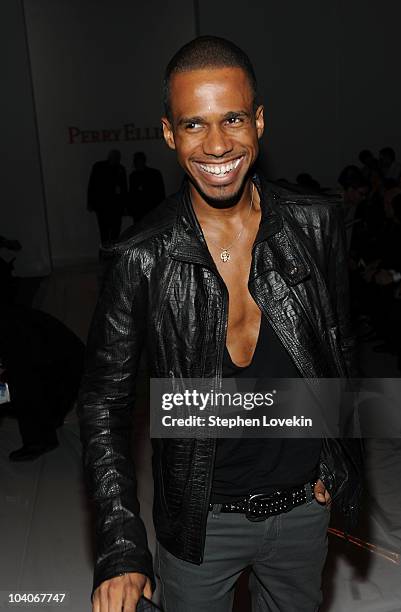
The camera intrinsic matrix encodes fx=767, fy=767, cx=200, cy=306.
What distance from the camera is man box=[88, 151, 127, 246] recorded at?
1080 centimetres

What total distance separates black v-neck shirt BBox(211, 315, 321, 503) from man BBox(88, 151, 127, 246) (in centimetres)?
911

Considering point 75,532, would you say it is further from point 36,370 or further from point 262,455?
point 262,455

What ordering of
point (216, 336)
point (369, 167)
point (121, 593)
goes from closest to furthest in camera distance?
point (121, 593), point (216, 336), point (369, 167)

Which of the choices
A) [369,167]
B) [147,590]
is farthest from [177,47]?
[147,590]

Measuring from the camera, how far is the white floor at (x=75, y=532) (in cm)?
327

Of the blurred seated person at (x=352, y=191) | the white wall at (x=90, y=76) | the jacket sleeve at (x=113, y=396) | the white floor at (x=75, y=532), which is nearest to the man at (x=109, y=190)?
the white wall at (x=90, y=76)

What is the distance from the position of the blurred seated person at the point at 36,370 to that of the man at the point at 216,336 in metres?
2.91

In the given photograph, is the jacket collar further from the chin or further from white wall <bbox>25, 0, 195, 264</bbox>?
white wall <bbox>25, 0, 195, 264</bbox>

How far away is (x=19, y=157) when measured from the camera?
10.8 meters

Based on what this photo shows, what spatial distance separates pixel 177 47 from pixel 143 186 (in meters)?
2.16

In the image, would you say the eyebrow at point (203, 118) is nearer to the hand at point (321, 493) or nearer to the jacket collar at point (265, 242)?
the jacket collar at point (265, 242)

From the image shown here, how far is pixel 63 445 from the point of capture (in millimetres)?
4910


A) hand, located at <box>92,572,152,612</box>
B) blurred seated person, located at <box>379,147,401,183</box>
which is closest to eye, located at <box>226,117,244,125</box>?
hand, located at <box>92,572,152,612</box>

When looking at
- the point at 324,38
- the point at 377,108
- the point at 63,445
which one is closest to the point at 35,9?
the point at 324,38
